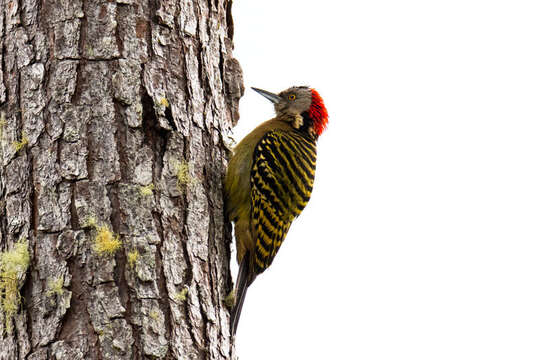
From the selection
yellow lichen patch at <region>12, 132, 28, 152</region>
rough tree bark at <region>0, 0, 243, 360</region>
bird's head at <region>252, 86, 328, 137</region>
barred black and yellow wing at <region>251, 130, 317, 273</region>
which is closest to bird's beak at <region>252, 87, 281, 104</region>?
bird's head at <region>252, 86, 328, 137</region>

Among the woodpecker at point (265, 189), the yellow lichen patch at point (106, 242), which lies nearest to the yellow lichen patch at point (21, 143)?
the yellow lichen patch at point (106, 242)

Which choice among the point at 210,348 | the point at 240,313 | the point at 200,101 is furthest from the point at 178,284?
the point at 200,101

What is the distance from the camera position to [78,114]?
10.2 feet

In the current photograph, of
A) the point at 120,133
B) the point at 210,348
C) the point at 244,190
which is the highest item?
the point at 244,190

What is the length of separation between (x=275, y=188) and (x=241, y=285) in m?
0.88

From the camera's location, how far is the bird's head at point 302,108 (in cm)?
551

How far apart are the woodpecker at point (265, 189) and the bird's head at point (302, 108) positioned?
0.66ft

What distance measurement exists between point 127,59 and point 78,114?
37cm

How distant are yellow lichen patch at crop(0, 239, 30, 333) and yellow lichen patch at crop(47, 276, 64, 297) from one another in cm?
13

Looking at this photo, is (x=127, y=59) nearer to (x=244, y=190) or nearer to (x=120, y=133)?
(x=120, y=133)

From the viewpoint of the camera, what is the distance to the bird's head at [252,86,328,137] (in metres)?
5.51

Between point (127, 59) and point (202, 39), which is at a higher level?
point (202, 39)

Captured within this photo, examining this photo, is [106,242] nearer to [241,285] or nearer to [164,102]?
[164,102]

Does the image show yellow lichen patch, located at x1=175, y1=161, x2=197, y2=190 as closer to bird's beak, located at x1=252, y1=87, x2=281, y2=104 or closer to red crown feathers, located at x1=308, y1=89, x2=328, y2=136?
red crown feathers, located at x1=308, y1=89, x2=328, y2=136
